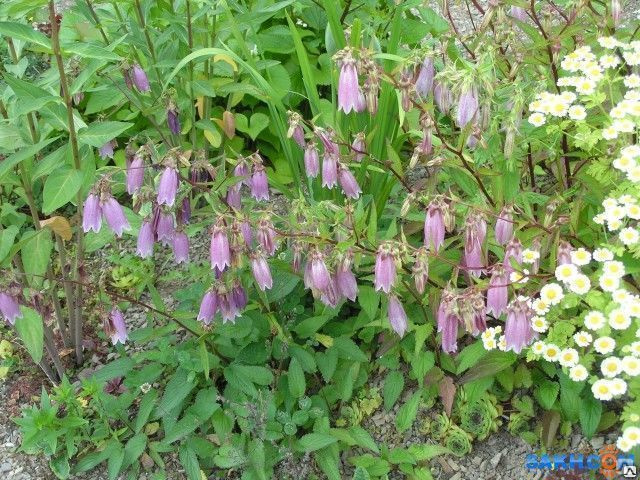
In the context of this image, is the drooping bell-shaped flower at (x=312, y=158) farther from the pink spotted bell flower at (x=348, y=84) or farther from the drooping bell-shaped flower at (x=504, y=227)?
the drooping bell-shaped flower at (x=504, y=227)

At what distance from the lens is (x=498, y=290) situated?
87.1 inches

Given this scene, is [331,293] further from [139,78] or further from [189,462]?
[139,78]

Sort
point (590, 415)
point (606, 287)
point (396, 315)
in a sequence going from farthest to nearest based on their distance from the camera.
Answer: point (590, 415) → point (396, 315) → point (606, 287)

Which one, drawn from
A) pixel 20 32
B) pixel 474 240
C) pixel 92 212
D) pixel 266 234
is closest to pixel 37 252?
pixel 92 212

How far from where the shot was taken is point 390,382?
2.86 meters

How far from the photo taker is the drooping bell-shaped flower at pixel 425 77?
2523mm

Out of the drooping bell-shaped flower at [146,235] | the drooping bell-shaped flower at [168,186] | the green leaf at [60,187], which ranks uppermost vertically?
the drooping bell-shaped flower at [168,186]

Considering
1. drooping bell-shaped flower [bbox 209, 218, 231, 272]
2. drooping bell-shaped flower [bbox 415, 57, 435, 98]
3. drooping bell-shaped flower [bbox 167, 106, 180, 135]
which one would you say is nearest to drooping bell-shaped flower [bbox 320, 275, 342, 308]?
drooping bell-shaped flower [bbox 209, 218, 231, 272]

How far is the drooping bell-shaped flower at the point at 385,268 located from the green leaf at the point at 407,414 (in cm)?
66

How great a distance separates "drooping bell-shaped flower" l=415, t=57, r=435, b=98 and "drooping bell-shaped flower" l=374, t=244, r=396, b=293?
632 millimetres

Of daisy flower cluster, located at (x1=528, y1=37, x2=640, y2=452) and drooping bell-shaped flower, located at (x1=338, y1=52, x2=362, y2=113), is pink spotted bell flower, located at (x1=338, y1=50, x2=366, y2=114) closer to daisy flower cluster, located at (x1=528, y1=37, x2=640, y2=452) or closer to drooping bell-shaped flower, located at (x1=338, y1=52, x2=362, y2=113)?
drooping bell-shaped flower, located at (x1=338, y1=52, x2=362, y2=113)

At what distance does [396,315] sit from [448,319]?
261 millimetres

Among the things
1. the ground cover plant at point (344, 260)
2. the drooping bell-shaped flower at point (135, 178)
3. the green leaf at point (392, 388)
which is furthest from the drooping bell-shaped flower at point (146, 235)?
the green leaf at point (392, 388)

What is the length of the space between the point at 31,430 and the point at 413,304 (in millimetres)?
1355
